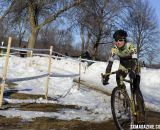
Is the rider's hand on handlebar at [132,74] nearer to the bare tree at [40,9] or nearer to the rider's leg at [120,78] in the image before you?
the rider's leg at [120,78]

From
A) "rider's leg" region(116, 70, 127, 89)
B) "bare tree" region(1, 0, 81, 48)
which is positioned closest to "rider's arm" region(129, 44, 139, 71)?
"rider's leg" region(116, 70, 127, 89)

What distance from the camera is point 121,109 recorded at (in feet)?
25.5

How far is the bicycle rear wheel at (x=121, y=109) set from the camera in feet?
25.0

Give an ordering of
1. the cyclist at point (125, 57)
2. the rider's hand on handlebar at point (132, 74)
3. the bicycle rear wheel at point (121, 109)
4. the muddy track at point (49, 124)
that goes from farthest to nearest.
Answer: the muddy track at point (49, 124) < the cyclist at point (125, 57) < the rider's hand on handlebar at point (132, 74) < the bicycle rear wheel at point (121, 109)

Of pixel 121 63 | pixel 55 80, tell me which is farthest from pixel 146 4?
pixel 121 63

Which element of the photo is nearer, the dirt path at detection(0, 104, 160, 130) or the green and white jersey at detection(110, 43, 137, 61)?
the green and white jersey at detection(110, 43, 137, 61)

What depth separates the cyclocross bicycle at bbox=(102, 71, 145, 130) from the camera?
7.63 m

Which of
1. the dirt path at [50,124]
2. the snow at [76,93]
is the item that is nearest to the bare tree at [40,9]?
the snow at [76,93]

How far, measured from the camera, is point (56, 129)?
7992 millimetres

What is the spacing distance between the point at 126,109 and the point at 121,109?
92 mm

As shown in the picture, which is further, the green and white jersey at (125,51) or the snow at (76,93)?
the snow at (76,93)

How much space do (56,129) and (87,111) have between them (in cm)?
271

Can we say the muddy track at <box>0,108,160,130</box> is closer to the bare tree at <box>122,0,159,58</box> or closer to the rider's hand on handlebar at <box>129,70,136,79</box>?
the rider's hand on handlebar at <box>129,70,136,79</box>

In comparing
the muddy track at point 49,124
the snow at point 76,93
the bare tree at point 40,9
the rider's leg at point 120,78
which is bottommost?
the muddy track at point 49,124
